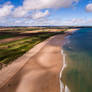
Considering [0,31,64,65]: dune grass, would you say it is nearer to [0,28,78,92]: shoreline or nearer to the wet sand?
[0,28,78,92]: shoreline

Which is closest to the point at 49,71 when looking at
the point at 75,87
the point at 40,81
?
the point at 40,81

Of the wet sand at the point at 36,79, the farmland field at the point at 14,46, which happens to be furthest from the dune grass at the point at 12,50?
the wet sand at the point at 36,79

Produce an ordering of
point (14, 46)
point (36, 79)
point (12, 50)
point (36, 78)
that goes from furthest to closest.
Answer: point (14, 46) < point (12, 50) < point (36, 78) < point (36, 79)

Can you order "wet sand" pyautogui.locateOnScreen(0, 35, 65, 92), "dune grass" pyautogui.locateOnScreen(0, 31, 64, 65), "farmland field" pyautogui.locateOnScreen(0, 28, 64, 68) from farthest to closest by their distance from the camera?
"farmland field" pyautogui.locateOnScreen(0, 28, 64, 68) < "dune grass" pyautogui.locateOnScreen(0, 31, 64, 65) < "wet sand" pyautogui.locateOnScreen(0, 35, 65, 92)

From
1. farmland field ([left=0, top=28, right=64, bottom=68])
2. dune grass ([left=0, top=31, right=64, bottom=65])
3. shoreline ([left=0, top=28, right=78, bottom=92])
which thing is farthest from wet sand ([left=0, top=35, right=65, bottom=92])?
farmland field ([left=0, top=28, right=64, bottom=68])

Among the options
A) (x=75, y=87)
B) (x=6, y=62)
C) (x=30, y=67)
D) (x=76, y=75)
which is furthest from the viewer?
(x=6, y=62)

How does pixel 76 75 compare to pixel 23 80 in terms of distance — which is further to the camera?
pixel 76 75

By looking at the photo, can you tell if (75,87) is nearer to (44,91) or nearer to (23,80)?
(44,91)

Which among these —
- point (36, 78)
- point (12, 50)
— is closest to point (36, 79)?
point (36, 78)

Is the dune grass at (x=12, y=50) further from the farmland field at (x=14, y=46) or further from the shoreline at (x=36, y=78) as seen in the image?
the shoreline at (x=36, y=78)

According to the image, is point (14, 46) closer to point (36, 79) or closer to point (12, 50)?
point (12, 50)

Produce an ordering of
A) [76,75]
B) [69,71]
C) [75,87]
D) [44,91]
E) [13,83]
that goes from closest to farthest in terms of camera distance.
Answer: [44,91] → [75,87] → [13,83] → [76,75] → [69,71]
